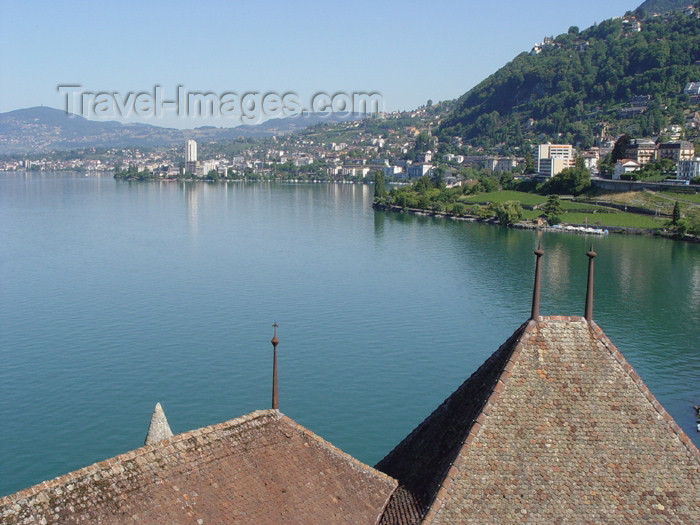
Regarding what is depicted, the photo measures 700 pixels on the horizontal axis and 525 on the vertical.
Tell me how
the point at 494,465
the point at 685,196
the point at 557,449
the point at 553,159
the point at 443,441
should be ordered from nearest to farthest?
the point at 494,465
the point at 557,449
the point at 443,441
the point at 685,196
the point at 553,159

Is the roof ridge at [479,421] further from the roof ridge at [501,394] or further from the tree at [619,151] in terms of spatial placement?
the tree at [619,151]

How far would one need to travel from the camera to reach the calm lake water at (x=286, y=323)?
23359 millimetres

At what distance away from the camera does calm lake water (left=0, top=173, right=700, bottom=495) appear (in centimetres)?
2336

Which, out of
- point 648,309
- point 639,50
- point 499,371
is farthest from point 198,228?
point 639,50

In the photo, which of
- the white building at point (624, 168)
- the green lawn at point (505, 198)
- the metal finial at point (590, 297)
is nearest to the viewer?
the metal finial at point (590, 297)

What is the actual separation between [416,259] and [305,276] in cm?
1175

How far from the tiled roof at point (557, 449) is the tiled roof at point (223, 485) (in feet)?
1.93

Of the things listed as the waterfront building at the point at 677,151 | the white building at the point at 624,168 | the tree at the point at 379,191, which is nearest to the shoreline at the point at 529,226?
the tree at the point at 379,191

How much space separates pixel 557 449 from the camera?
24.0 ft

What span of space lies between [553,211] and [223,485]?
80239 millimetres

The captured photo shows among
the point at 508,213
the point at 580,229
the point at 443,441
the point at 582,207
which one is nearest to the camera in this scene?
the point at 443,441

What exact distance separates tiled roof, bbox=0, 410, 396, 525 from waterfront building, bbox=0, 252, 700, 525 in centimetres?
1

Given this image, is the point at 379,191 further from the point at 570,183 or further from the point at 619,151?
the point at 619,151

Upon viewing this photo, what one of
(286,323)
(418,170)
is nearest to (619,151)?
(418,170)
